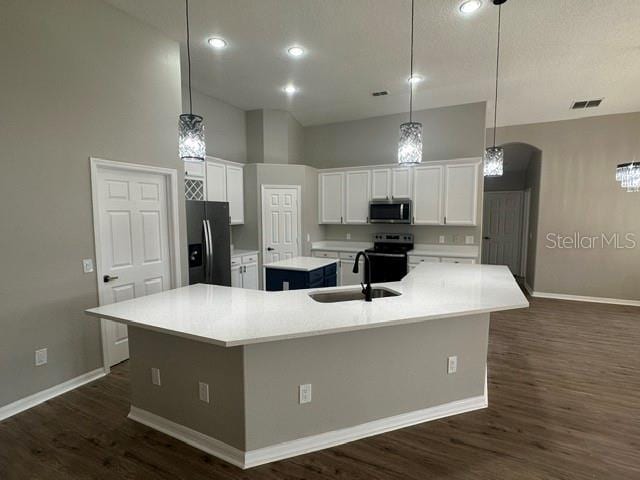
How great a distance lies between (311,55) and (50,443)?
4186mm

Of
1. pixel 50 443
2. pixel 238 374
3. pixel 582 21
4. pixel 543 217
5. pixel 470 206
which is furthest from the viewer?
pixel 543 217

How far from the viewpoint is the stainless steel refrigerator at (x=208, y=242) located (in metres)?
4.01

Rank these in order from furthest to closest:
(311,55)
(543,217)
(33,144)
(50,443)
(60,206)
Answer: (543,217) → (311,55) → (60,206) → (33,144) → (50,443)

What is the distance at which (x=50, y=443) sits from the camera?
2.18m

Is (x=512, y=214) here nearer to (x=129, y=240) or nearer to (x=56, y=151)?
(x=129, y=240)

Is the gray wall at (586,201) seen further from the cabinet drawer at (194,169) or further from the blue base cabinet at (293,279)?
the cabinet drawer at (194,169)

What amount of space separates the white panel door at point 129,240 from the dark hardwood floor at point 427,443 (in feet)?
2.39

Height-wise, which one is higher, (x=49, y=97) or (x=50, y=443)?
(x=49, y=97)

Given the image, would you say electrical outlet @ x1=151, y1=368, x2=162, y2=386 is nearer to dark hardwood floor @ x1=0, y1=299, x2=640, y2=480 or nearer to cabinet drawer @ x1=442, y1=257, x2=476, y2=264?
dark hardwood floor @ x1=0, y1=299, x2=640, y2=480

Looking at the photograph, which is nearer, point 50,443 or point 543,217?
point 50,443

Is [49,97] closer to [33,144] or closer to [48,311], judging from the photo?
[33,144]

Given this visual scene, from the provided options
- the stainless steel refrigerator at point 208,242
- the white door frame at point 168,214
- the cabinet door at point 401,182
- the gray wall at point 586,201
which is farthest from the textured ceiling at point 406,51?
the stainless steel refrigerator at point 208,242

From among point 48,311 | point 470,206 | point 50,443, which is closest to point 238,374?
point 50,443

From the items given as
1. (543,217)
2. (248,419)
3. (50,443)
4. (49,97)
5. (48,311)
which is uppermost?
(49,97)
